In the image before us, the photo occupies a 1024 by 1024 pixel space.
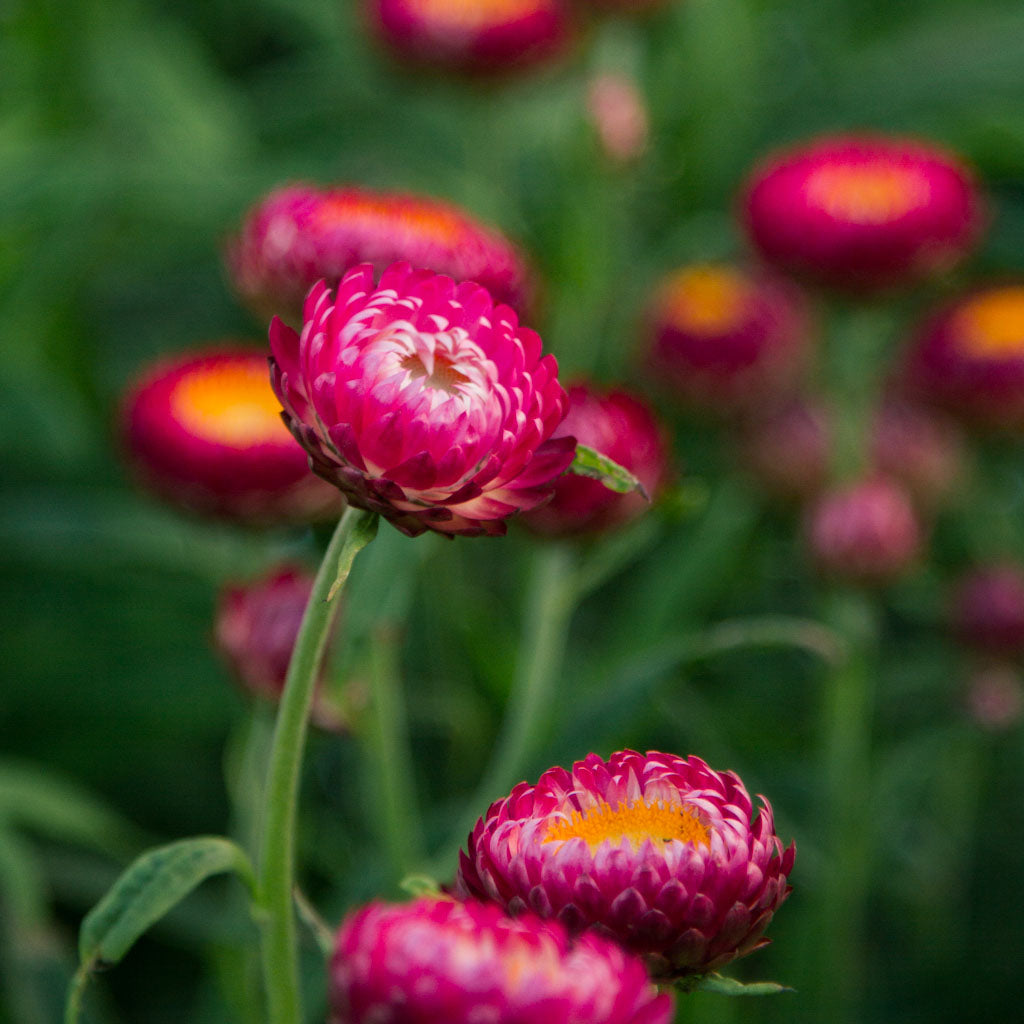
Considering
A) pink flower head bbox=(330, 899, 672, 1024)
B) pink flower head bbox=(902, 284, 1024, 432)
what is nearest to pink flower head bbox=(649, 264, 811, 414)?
pink flower head bbox=(902, 284, 1024, 432)

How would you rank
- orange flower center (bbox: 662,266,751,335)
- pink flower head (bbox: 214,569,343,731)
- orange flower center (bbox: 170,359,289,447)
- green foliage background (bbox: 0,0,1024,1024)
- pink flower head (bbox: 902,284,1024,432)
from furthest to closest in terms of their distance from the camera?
1. orange flower center (bbox: 662,266,751,335)
2. pink flower head (bbox: 902,284,1024,432)
3. green foliage background (bbox: 0,0,1024,1024)
4. orange flower center (bbox: 170,359,289,447)
5. pink flower head (bbox: 214,569,343,731)

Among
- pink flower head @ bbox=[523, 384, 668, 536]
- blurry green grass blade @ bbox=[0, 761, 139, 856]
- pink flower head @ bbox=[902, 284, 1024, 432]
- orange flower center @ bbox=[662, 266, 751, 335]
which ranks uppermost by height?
orange flower center @ bbox=[662, 266, 751, 335]

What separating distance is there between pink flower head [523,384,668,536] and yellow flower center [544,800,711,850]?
0.22 m

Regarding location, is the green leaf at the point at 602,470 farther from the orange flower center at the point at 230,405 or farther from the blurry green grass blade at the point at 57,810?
the blurry green grass blade at the point at 57,810

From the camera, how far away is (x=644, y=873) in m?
0.35

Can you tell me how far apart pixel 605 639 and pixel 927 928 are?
0.30 meters

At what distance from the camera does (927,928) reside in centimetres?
90

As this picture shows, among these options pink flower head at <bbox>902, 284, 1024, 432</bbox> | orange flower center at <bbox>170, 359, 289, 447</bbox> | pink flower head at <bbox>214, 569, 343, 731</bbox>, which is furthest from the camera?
pink flower head at <bbox>902, 284, 1024, 432</bbox>

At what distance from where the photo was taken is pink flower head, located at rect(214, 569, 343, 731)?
57 cm

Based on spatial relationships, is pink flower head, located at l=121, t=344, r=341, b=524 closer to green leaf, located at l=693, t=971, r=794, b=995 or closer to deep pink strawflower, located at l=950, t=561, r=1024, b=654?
green leaf, located at l=693, t=971, r=794, b=995

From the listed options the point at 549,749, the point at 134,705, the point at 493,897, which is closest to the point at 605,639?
the point at 134,705

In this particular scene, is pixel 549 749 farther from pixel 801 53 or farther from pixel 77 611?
pixel 801 53

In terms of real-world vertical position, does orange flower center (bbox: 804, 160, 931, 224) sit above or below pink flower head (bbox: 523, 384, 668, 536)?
above

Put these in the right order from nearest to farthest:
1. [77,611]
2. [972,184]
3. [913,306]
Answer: [972,184]
[77,611]
[913,306]
